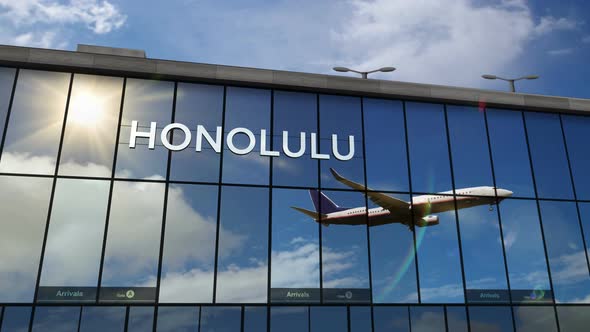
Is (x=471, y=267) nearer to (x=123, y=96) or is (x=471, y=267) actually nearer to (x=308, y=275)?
(x=308, y=275)

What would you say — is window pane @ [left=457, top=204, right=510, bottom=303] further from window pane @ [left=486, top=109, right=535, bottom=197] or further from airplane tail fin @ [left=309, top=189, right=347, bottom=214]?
airplane tail fin @ [left=309, top=189, right=347, bottom=214]

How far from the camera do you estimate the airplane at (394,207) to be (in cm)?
2203

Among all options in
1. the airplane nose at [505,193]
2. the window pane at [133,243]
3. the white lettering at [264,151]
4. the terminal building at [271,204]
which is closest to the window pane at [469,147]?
the terminal building at [271,204]

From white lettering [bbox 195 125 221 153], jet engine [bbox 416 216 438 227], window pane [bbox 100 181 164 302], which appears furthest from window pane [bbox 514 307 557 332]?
window pane [bbox 100 181 164 302]

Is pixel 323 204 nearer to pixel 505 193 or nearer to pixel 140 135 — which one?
pixel 140 135

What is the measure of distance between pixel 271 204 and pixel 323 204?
219 cm

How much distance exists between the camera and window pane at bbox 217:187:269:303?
67.3 feet

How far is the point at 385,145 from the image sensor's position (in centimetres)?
2395

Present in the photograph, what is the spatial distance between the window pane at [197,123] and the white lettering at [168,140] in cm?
14

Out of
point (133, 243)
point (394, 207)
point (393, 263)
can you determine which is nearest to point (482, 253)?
point (393, 263)

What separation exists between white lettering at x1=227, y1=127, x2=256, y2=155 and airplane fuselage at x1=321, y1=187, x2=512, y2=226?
4416 mm

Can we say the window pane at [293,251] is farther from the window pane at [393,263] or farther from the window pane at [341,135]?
the window pane at [393,263]

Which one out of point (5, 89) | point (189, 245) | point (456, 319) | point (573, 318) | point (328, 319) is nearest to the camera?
point (189, 245)

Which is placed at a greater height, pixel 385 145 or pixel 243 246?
pixel 385 145
